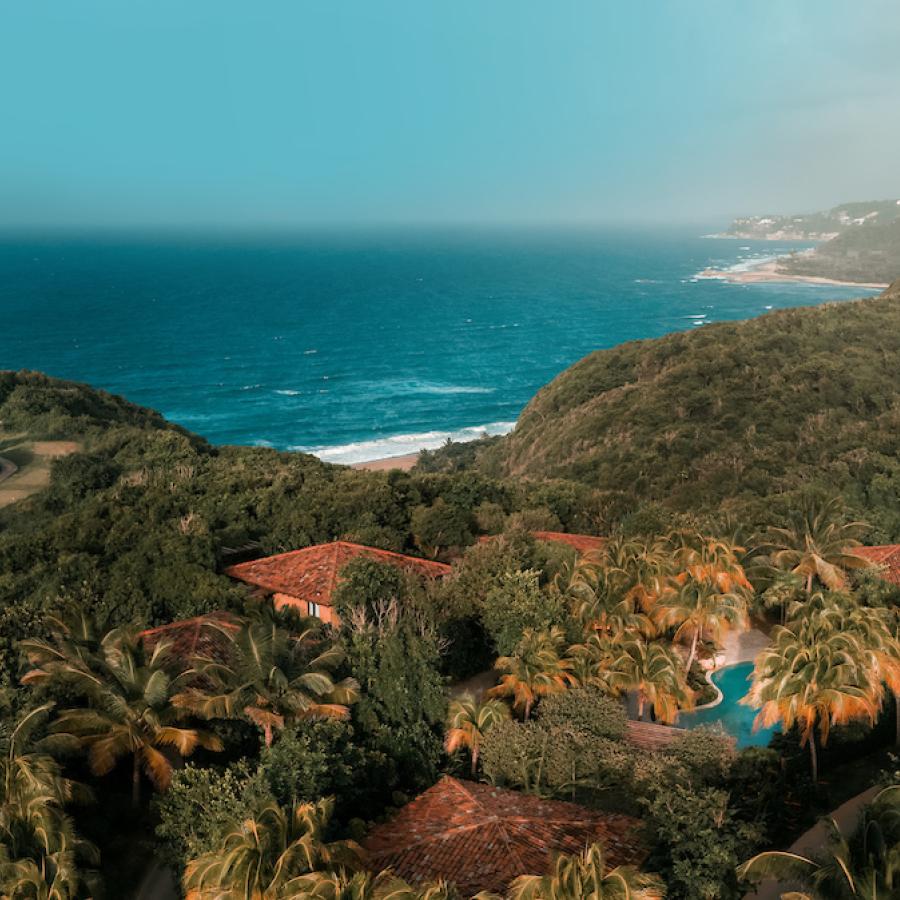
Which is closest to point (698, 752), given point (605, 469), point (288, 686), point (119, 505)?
point (288, 686)

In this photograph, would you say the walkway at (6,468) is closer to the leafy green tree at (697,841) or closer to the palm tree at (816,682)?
the palm tree at (816,682)

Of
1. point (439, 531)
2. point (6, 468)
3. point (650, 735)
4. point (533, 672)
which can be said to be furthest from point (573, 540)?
point (6, 468)

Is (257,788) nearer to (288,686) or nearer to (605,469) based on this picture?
(288,686)

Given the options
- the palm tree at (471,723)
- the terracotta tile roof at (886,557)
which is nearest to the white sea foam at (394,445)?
the terracotta tile roof at (886,557)

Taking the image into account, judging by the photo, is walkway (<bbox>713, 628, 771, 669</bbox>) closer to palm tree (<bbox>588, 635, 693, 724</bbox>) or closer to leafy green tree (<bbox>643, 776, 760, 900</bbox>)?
palm tree (<bbox>588, 635, 693, 724</bbox>)

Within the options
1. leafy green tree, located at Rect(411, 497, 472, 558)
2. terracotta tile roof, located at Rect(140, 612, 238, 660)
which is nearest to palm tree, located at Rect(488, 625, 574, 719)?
terracotta tile roof, located at Rect(140, 612, 238, 660)
